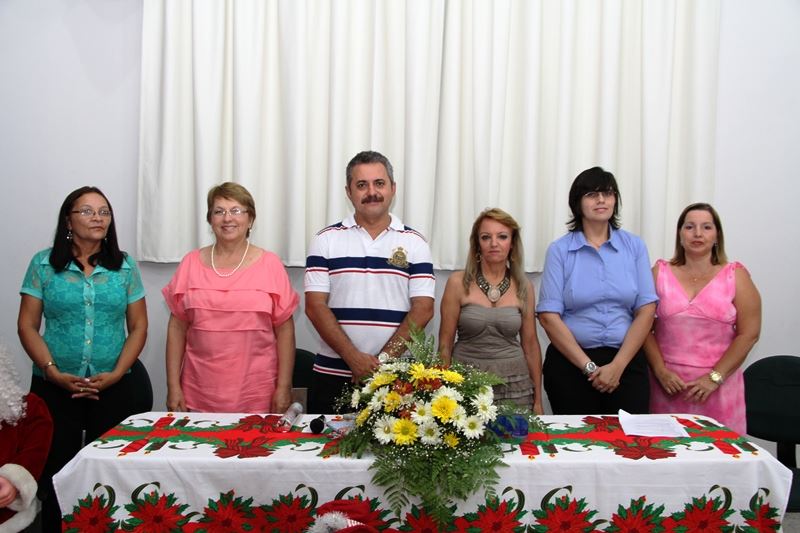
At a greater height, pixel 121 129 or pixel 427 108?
pixel 427 108

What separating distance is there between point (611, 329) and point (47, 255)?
8.50ft

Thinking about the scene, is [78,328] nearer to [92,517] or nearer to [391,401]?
[92,517]

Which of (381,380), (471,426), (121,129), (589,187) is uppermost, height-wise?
(121,129)

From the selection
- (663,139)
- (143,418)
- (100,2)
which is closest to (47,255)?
(143,418)

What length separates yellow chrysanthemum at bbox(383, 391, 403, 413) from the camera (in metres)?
2.09

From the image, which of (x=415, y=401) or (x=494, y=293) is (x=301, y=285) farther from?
(x=415, y=401)

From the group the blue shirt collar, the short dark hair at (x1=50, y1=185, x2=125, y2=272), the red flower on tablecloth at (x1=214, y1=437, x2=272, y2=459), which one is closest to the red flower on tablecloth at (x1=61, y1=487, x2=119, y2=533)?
the red flower on tablecloth at (x1=214, y1=437, x2=272, y2=459)

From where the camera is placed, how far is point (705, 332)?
10.2ft

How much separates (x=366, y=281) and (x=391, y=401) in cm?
104

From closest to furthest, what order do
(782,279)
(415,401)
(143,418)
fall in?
1. (415,401)
2. (143,418)
3. (782,279)

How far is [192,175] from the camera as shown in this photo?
151 inches

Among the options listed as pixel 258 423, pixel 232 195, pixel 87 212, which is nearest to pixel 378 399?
pixel 258 423

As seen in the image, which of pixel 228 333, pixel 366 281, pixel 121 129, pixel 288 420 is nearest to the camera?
pixel 288 420

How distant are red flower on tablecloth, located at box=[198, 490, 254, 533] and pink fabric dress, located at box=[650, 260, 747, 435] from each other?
2.07m
